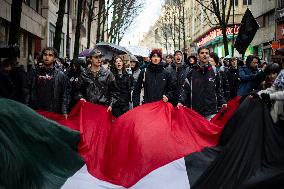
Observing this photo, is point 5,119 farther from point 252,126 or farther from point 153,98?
point 153,98

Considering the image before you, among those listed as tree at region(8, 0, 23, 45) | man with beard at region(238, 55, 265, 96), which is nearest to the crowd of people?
man with beard at region(238, 55, 265, 96)

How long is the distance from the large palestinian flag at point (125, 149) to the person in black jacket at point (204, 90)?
1.67 feet

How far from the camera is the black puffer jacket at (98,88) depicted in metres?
8.88

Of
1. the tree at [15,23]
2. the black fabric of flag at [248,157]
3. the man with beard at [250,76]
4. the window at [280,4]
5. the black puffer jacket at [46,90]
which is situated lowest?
the black fabric of flag at [248,157]

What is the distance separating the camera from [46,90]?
8508mm

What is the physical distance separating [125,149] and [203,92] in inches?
86.9

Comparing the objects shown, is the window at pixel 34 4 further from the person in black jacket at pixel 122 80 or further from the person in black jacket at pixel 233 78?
the person in black jacket at pixel 122 80

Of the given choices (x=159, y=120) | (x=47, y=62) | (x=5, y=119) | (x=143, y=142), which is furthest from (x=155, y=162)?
(x=47, y=62)

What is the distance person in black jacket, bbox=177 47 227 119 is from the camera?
8930 mm

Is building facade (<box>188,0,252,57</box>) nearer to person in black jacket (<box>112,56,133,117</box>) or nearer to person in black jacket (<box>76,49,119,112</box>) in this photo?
person in black jacket (<box>112,56,133,117</box>)

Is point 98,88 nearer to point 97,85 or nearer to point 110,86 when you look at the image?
point 97,85

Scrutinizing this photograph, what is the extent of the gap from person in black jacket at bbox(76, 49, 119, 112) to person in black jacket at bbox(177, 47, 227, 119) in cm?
124

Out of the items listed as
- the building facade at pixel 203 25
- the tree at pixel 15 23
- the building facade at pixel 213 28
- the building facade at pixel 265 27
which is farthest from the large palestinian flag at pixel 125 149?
the building facade at pixel 265 27

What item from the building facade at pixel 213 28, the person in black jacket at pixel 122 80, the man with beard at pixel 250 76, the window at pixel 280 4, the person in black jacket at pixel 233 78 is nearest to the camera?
the person in black jacket at pixel 122 80
